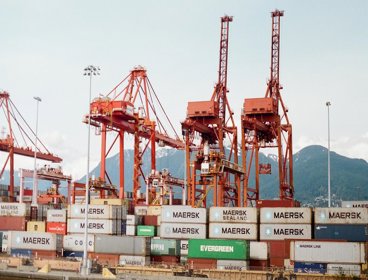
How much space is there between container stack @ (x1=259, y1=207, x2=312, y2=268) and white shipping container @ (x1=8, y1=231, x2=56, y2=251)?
2197 centimetres

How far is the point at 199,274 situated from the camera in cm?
4678

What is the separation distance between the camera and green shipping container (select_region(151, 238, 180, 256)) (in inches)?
2064

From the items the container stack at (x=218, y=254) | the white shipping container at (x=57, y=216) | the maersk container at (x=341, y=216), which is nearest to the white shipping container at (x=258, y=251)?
the container stack at (x=218, y=254)

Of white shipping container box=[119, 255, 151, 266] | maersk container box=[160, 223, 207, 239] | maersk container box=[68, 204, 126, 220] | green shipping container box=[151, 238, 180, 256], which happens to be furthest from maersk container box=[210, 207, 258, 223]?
maersk container box=[68, 204, 126, 220]

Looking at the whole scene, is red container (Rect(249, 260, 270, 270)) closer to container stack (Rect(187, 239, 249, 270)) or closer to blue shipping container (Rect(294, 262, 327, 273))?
container stack (Rect(187, 239, 249, 270))

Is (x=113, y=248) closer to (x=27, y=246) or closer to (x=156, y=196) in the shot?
(x=27, y=246)

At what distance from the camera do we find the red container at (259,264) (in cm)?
4819

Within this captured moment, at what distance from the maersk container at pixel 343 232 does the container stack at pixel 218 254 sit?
744cm

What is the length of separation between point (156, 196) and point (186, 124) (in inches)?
716

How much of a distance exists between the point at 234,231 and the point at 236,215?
1.62 metres

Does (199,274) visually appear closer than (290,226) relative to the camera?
Yes

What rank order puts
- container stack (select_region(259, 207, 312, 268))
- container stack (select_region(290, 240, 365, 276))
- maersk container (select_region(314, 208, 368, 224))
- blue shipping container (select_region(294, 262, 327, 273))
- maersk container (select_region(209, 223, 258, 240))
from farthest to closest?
maersk container (select_region(209, 223, 258, 240)) < container stack (select_region(259, 207, 312, 268)) < maersk container (select_region(314, 208, 368, 224)) < blue shipping container (select_region(294, 262, 327, 273)) < container stack (select_region(290, 240, 365, 276))

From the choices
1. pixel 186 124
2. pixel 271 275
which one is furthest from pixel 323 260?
pixel 186 124

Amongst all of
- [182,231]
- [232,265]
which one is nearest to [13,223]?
[182,231]
